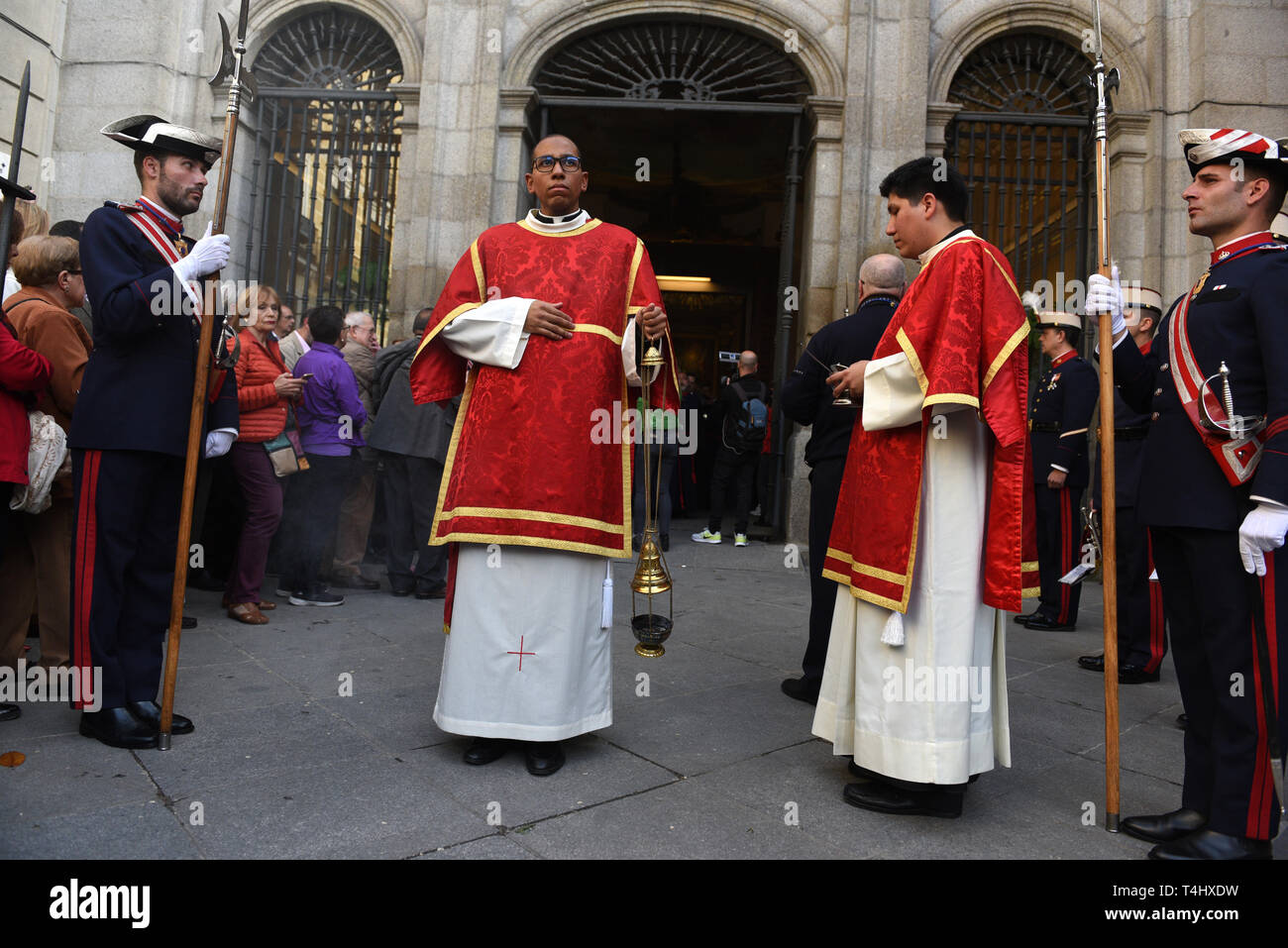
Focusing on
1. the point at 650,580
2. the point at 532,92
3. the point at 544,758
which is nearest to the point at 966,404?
the point at 650,580

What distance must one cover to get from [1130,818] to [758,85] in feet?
27.7

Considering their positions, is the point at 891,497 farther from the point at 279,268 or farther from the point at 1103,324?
the point at 279,268

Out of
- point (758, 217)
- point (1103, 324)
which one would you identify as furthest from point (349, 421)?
point (758, 217)

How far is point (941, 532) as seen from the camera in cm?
286

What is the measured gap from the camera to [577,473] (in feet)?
10.6

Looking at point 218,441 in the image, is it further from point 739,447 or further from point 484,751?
point 739,447

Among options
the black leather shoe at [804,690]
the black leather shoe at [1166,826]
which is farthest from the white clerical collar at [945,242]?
the black leather shoe at [804,690]

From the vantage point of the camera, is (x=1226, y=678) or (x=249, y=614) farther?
(x=249, y=614)

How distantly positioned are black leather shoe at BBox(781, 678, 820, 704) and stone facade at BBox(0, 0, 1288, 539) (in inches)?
183

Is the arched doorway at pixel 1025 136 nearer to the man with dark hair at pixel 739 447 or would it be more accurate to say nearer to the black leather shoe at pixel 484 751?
the man with dark hair at pixel 739 447

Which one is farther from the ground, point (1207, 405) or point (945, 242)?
point (945, 242)

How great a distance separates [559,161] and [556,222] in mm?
215

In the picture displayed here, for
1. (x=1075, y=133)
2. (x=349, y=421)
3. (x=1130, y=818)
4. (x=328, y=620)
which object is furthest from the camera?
(x=1075, y=133)

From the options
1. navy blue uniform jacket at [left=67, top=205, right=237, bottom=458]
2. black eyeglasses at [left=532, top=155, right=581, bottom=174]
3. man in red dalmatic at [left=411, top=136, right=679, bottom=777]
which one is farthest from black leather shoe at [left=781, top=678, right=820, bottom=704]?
navy blue uniform jacket at [left=67, top=205, right=237, bottom=458]
